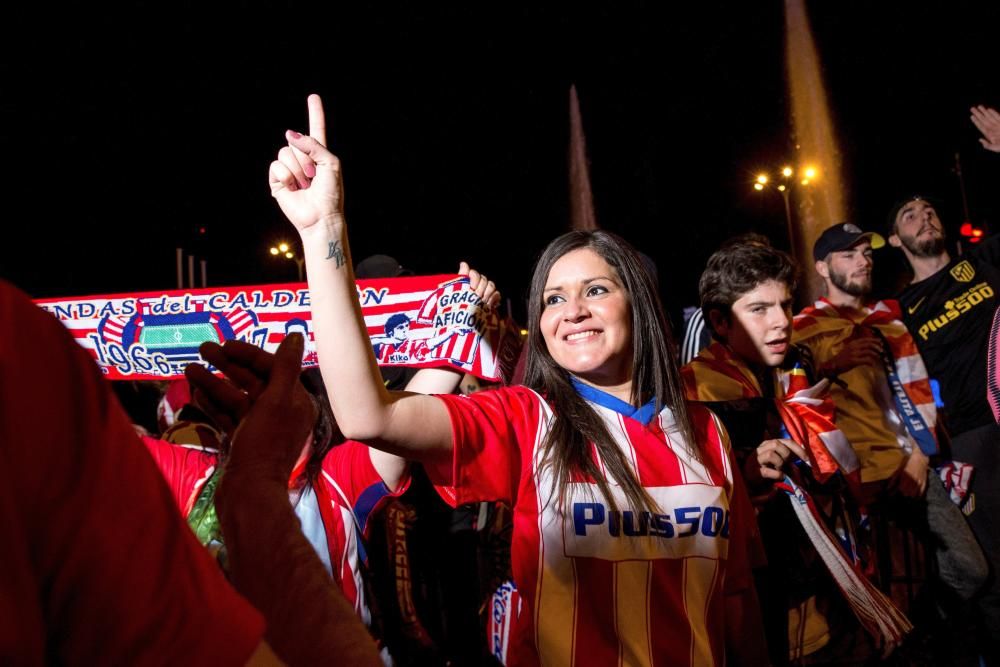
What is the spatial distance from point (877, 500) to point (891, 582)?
1.63 ft

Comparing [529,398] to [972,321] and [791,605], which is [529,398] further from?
[972,321]

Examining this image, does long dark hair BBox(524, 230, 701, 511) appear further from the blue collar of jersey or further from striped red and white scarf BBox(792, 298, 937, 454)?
striped red and white scarf BBox(792, 298, 937, 454)

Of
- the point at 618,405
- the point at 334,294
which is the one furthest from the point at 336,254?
the point at 618,405

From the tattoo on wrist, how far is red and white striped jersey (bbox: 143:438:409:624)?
1.16 meters

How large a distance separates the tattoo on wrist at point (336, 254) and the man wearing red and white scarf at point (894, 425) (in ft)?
10.0

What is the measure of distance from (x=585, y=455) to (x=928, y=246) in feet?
13.0

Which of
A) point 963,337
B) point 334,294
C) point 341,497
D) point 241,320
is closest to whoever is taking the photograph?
point 334,294

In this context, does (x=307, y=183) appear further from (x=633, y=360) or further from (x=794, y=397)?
(x=794, y=397)

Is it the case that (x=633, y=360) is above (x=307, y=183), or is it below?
below

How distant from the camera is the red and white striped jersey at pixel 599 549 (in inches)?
67.8

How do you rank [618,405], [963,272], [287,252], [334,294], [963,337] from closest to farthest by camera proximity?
[334,294]
[618,405]
[963,337]
[963,272]
[287,252]

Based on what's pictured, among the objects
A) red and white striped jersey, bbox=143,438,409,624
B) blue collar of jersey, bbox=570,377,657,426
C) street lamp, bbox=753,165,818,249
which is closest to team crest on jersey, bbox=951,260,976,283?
blue collar of jersey, bbox=570,377,657,426

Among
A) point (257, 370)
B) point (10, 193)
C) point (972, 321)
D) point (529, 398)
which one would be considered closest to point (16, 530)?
point (257, 370)

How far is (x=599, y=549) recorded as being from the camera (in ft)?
5.79
